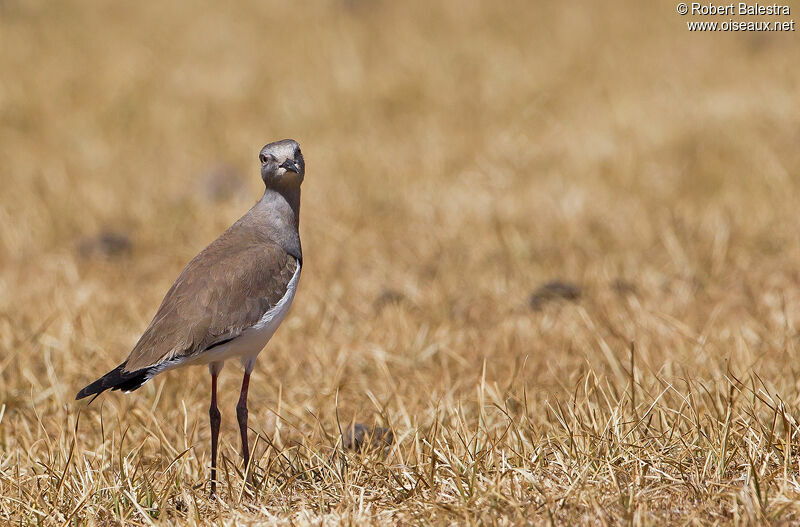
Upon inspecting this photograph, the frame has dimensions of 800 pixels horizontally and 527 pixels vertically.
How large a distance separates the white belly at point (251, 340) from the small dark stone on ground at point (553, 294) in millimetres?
2472

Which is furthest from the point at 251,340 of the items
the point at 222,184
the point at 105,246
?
the point at 222,184

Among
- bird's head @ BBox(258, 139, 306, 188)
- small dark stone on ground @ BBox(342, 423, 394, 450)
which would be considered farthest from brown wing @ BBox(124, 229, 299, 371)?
small dark stone on ground @ BBox(342, 423, 394, 450)

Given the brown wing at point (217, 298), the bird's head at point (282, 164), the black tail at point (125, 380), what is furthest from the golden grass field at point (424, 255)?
the bird's head at point (282, 164)

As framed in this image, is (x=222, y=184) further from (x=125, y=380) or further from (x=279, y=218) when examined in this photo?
(x=125, y=380)

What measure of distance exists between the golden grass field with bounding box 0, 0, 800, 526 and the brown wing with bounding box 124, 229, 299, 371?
0.45 meters

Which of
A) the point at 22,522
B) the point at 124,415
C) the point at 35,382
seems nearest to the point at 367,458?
the point at 22,522

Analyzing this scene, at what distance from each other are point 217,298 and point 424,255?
133 inches

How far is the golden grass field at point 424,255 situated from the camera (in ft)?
11.0

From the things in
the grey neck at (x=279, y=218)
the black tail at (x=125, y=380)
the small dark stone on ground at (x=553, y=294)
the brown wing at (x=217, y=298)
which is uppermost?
the grey neck at (x=279, y=218)

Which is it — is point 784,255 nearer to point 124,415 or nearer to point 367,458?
point 367,458

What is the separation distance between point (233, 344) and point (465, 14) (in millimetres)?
9365

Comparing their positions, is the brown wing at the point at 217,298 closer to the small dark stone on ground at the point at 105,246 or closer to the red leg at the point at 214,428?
the red leg at the point at 214,428

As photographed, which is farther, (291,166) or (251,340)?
(291,166)

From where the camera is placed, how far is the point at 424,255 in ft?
22.5
